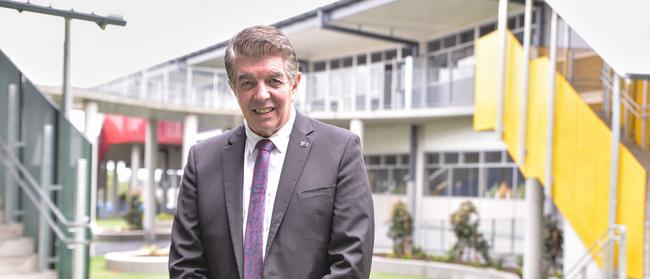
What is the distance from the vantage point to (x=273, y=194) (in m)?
2.46

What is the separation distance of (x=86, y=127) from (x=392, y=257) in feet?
27.1

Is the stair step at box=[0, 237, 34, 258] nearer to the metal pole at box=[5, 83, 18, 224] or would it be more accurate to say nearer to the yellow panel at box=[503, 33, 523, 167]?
the metal pole at box=[5, 83, 18, 224]

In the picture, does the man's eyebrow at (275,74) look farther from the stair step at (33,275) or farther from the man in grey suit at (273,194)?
the stair step at (33,275)

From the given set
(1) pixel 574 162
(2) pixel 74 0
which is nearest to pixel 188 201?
(2) pixel 74 0

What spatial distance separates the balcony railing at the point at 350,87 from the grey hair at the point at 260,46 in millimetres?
17672

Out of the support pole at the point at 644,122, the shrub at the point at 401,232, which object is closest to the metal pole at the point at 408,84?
the shrub at the point at 401,232

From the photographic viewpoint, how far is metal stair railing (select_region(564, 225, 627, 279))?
952cm

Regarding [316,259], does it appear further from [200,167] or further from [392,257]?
[392,257]

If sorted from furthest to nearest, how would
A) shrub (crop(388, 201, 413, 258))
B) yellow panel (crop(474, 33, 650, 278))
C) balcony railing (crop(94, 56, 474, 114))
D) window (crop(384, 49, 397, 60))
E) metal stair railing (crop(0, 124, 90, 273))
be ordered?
window (crop(384, 49, 397, 60)) → balcony railing (crop(94, 56, 474, 114)) → shrub (crop(388, 201, 413, 258)) → yellow panel (crop(474, 33, 650, 278)) → metal stair railing (crop(0, 124, 90, 273))

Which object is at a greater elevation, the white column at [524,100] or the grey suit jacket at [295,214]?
the white column at [524,100]

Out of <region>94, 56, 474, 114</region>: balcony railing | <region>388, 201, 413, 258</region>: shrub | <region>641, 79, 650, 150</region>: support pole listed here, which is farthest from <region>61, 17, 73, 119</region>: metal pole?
<region>94, 56, 474, 114</region>: balcony railing

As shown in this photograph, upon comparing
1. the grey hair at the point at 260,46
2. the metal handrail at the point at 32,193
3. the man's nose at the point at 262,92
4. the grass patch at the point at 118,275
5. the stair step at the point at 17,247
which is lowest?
the grass patch at the point at 118,275

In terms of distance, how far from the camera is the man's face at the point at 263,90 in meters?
2.33

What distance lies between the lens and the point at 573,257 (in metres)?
11.7
